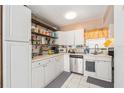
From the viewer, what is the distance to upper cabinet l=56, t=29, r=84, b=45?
3806 mm

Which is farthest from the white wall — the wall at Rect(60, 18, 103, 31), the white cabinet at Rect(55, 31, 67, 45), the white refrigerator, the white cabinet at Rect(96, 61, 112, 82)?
the white cabinet at Rect(55, 31, 67, 45)

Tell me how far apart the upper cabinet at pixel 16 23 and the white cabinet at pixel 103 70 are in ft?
8.27

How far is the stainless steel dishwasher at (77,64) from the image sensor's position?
11.5 feet

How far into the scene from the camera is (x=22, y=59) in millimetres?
1507

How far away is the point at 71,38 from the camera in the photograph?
158 inches

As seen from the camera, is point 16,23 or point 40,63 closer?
point 16,23

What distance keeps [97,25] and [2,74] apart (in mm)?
3740

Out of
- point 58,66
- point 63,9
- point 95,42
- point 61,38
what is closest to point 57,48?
point 61,38

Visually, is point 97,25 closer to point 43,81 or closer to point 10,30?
point 43,81

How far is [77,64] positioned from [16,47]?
2.74 m

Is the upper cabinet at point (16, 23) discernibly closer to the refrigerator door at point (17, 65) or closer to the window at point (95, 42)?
the refrigerator door at point (17, 65)

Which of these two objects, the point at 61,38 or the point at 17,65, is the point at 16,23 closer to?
the point at 17,65

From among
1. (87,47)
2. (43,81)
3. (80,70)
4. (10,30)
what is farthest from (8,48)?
(87,47)
